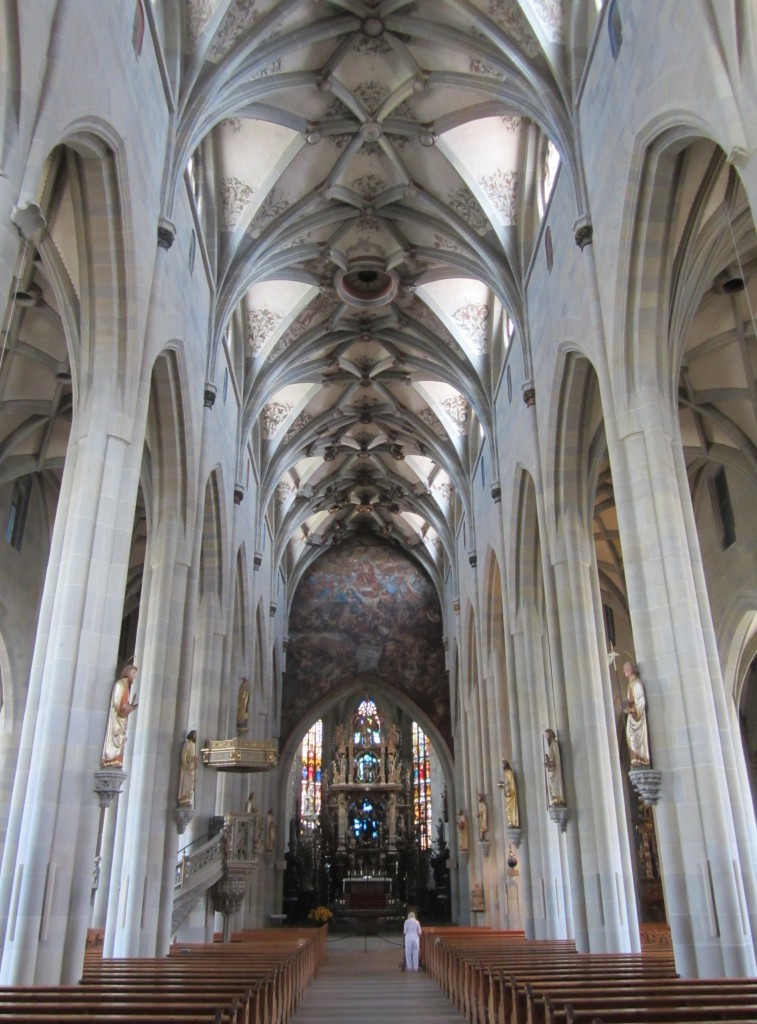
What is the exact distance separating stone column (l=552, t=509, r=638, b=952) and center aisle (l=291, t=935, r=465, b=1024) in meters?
2.71

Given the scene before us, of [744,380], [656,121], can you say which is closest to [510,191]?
[744,380]

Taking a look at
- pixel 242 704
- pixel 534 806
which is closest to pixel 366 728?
pixel 242 704

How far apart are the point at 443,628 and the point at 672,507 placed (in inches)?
1033

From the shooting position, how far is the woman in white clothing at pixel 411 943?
18.0m

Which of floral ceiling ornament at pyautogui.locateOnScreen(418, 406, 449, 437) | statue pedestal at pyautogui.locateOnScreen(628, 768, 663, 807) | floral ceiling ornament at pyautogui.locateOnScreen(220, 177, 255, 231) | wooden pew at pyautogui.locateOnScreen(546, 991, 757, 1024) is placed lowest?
wooden pew at pyautogui.locateOnScreen(546, 991, 757, 1024)

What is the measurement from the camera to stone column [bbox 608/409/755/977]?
904 centimetres

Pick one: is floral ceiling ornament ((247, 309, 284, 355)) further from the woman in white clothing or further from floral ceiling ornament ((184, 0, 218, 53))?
the woman in white clothing

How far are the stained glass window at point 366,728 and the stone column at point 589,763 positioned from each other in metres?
26.1

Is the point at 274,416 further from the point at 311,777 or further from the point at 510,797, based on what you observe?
the point at 311,777

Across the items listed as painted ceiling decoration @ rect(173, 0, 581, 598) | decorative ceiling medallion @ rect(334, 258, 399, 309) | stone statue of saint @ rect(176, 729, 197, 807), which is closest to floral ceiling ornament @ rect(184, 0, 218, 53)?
painted ceiling decoration @ rect(173, 0, 581, 598)

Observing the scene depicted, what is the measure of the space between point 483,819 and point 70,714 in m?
17.2

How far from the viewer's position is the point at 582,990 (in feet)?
22.2

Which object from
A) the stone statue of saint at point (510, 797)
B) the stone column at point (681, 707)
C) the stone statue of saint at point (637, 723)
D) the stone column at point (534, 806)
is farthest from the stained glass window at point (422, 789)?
the stone column at point (681, 707)

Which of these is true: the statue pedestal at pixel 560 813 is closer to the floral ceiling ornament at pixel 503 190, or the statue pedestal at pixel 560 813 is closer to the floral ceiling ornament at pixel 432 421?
the floral ceiling ornament at pixel 503 190
